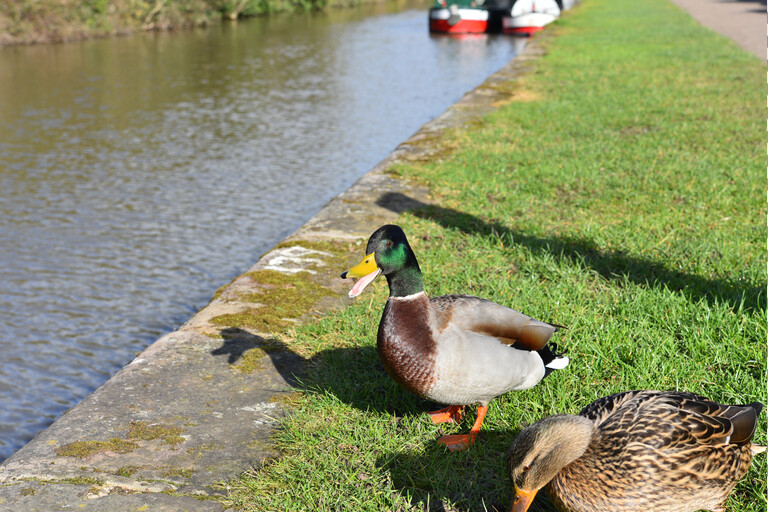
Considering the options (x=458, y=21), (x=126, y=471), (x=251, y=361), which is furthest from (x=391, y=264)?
(x=458, y=21)

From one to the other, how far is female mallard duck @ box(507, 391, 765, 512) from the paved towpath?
12120 millimetres

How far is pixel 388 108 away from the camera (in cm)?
1230

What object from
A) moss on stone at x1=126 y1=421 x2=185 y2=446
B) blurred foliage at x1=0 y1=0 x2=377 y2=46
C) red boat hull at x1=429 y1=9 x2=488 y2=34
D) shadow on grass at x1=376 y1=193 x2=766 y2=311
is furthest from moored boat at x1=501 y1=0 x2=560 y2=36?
moss on stone at x1=126 y1=421 x2=185 y2=446

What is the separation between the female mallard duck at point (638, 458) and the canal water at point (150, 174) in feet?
9.45

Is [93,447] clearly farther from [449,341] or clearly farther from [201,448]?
[449,341]

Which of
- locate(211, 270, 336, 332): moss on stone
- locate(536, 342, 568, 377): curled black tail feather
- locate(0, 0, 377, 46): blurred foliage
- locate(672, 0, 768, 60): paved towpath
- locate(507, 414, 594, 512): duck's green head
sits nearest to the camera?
locate(507, 414, 594, 512): duck's green head

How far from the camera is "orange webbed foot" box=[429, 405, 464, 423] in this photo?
9.15 feet

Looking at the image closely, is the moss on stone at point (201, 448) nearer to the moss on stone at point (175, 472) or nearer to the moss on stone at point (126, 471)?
the moss on stone at point (175, 472)

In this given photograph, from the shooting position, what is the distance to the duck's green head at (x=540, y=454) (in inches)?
77.7

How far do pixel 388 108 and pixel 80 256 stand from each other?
726 centimetres

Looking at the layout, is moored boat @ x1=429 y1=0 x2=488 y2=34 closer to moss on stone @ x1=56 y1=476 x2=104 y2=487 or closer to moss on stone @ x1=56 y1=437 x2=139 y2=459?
moss on stone @ x1=56 y1=437 x2=139 y2=459

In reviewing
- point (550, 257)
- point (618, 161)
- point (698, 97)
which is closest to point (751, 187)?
point (618, 161)

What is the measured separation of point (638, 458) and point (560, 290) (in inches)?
68.5

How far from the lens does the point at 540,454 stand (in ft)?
6.49
